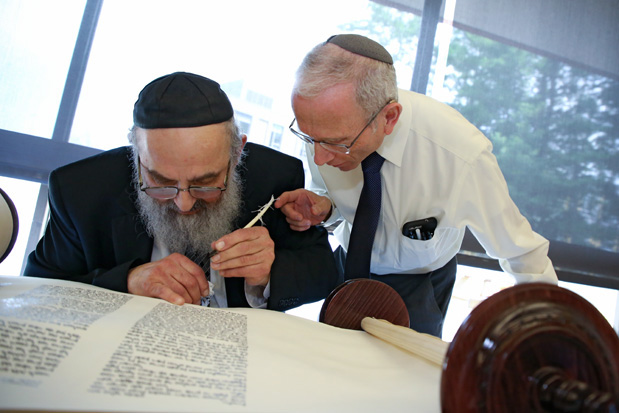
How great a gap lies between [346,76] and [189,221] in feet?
2.56

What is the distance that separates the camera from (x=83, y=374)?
729 mm

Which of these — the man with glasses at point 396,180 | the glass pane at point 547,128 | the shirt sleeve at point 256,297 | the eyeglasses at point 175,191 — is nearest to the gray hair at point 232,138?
the eyeglasses at point 175,191

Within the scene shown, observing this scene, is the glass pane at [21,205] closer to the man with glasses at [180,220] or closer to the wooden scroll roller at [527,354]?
the man with glasses at [180,220]

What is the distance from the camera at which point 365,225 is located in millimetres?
1904

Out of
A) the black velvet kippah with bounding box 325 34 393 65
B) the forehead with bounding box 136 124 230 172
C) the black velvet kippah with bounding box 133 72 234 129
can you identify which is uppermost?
the black velvet kippah with bounding box 325 34 393 65

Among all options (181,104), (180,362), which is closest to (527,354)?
(180,362)

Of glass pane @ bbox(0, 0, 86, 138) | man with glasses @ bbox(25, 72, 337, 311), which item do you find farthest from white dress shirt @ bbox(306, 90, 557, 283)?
glass pane @ bbox(0, 0, 86, 138)

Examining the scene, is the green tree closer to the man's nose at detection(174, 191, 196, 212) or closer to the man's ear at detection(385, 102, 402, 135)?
the man's ear at detection(385, 102, 402, 135)

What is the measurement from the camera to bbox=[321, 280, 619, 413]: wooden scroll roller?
1.95 ft

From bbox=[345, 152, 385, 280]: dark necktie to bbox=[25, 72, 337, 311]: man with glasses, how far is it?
0.38 feet

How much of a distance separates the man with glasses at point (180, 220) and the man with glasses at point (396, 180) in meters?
0.22

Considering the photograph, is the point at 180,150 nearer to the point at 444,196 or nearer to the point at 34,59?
the point at 444,196

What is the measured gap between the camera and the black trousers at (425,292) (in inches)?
75.8

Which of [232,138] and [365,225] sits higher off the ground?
[232,138]
